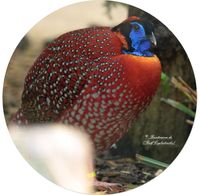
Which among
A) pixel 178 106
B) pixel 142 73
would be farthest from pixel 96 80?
pixel 178 106

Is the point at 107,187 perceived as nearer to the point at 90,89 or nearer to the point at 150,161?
the point at 150,161

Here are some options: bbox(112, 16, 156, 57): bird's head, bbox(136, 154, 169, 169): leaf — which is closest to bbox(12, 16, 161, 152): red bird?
bbox(112, 16, 156, 57): bird's head

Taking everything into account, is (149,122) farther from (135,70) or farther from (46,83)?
(46,83)

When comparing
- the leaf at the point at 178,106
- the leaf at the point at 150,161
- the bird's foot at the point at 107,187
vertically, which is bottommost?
the bird's foot at the point at 107,187

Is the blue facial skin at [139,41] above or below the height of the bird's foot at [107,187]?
above

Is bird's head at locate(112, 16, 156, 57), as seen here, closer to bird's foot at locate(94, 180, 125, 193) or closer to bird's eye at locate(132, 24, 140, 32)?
bird's eye at locate(132, 24, 140, 32)

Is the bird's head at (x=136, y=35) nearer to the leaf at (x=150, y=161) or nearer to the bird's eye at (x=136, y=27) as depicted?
the bird's eye at (x=136, y=27)

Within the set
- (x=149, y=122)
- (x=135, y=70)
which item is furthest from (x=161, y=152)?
(x=135, y=70)

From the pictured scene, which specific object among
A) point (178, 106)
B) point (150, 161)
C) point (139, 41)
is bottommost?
point (150, 161)

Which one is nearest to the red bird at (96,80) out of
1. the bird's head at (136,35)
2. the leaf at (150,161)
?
the bird's head at (136,35)
